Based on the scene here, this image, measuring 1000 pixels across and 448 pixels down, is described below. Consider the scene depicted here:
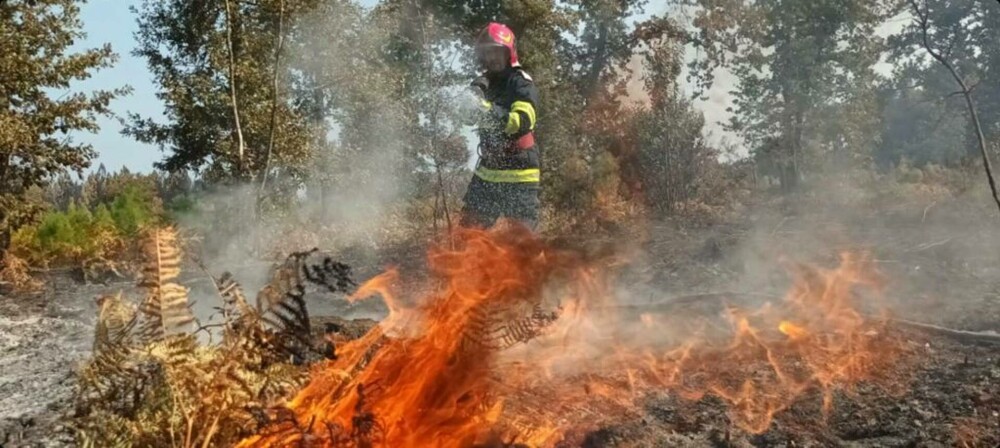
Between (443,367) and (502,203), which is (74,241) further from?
(443,367)

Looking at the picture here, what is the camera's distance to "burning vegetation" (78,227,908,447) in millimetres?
2527

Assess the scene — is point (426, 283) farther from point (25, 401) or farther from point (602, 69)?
point (602, 69)

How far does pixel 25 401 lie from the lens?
12.7 ft

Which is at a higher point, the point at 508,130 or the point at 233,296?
the point at 508,130

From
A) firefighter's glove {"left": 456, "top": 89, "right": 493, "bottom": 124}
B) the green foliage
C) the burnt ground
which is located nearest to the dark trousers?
the burnt ground

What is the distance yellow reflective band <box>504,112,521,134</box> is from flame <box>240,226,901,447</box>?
1.20m

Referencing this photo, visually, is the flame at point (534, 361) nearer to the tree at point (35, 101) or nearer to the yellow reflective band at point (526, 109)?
the yellow reflective band at point (526, 109)

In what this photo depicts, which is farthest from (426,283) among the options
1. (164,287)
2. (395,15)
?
(395,15)

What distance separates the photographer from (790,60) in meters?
22.2

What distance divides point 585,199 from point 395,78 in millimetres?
5121

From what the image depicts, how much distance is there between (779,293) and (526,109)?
344cm

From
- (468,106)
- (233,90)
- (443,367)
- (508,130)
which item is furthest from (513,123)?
(468,106)

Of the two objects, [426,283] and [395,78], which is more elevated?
[395,78]

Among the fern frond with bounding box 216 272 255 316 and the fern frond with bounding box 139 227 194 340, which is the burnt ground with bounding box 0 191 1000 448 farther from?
the fern frond with bounding box 216 272 255 316
